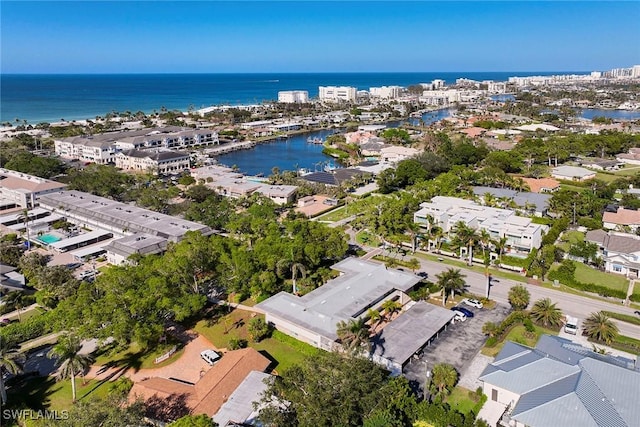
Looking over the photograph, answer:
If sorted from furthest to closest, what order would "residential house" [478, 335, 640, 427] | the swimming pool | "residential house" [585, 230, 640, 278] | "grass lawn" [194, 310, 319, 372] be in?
1. the swimming pool
2. "residential house" [585, 230, 640, 278]
3. "grass lawn" [194, 310, 319, 372]
4. "residential house" [478, 335, 640, 427]

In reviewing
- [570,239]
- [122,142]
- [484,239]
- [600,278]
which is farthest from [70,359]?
[122,142]

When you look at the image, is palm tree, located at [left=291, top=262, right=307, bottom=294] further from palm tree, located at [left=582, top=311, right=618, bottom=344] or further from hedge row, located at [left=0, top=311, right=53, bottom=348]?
palm tree, located at [left=582, top=311, right=618, bottom=344]

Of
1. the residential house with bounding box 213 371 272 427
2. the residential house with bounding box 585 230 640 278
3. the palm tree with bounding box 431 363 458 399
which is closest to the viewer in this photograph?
the residential house with bounding box 213 371 272 427

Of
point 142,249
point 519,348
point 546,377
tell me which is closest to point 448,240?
point 519,348

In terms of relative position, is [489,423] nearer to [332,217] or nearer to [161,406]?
[161,406]

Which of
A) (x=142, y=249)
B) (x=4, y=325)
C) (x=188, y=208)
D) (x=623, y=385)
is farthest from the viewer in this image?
(x=188, y=208)

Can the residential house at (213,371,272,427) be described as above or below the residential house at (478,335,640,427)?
below


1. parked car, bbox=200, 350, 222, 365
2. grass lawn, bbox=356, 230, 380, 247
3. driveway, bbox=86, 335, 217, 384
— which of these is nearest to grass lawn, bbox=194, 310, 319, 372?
parked car, bbox=200, 350, 222, 365
